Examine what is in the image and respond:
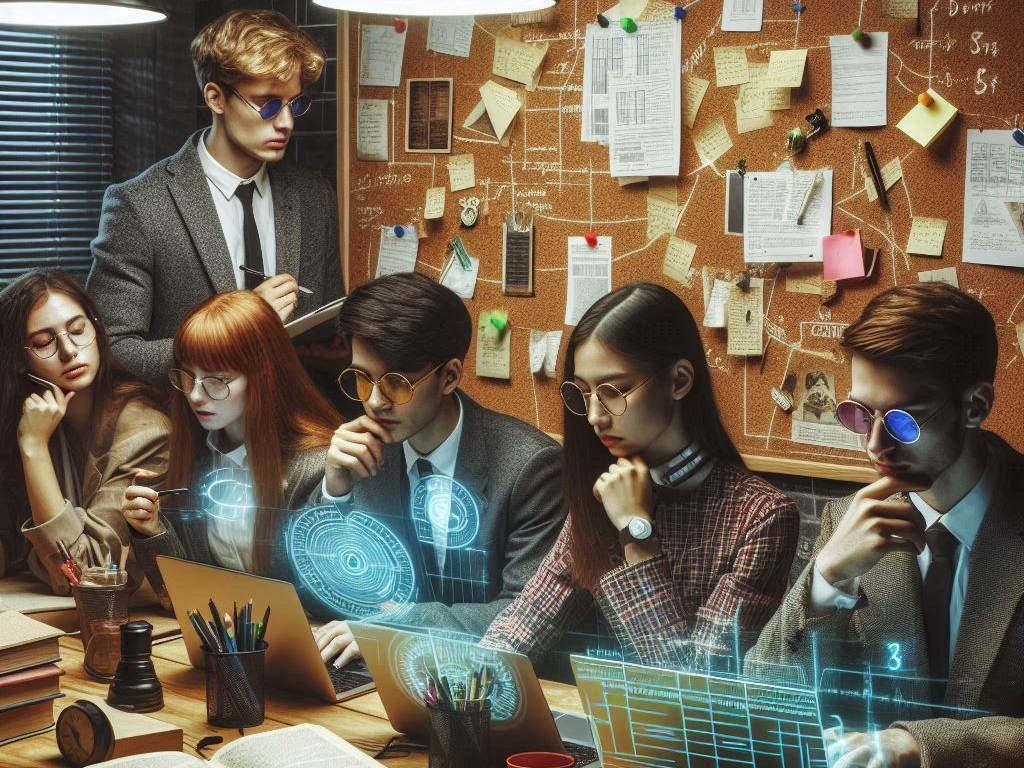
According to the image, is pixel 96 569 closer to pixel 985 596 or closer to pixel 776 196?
pixel 985 596

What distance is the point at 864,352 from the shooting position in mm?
1755

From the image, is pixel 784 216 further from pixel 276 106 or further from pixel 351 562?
pixel 351 562

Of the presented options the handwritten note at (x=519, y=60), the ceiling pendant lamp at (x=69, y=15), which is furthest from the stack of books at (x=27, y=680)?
the handwritten note at (x=519, y=60)

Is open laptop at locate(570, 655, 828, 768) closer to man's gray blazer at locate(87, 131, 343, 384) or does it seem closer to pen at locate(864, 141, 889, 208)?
pen at locate(864, 141, 889, 208)

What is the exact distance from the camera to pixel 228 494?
254 cm

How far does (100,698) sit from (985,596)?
1.34m

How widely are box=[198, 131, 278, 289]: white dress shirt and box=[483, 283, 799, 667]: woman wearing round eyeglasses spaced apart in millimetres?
1696

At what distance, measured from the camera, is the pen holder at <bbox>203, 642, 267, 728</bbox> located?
1822mm

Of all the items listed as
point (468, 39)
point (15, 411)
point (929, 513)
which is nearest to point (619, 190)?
point (468, 39)

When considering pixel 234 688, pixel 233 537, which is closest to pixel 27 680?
pixel 234 688

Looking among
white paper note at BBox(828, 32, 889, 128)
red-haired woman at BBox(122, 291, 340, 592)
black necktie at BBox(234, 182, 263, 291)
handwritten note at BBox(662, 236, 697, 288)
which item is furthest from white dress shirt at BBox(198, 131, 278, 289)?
white paper note at BBox(828, 32, 889, 128)

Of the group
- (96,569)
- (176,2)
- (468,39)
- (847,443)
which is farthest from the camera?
(176,2)

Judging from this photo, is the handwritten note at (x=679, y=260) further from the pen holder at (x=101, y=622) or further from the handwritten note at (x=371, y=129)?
the pen holder at (x=101, y=622)

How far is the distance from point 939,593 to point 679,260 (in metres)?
1.77
